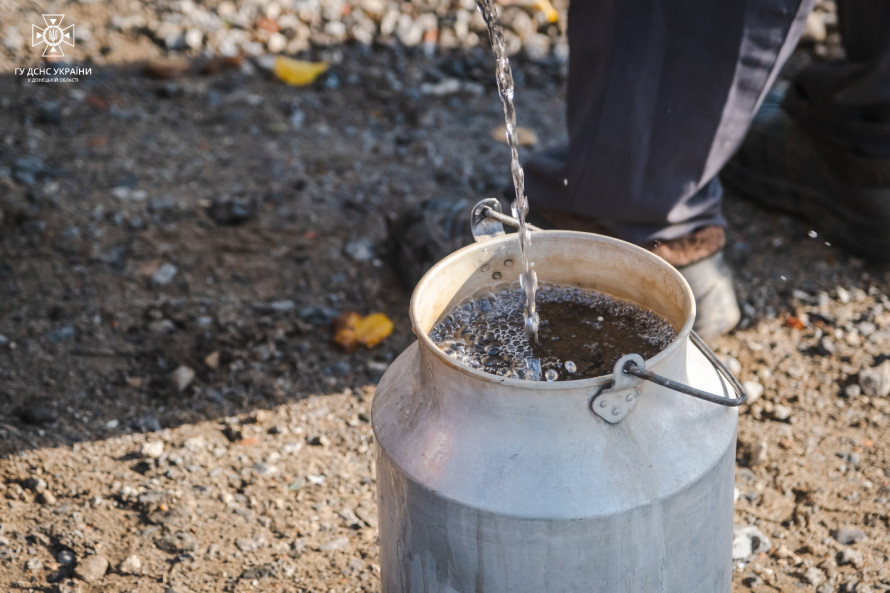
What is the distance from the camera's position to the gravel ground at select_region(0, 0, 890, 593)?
2018mm

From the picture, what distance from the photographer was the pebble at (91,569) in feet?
6.19

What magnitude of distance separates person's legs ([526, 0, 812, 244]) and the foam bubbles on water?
0.74 meters

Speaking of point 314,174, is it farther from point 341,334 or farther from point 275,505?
point 275,505

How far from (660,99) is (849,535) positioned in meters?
1.11

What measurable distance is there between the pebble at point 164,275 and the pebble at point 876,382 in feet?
6.70

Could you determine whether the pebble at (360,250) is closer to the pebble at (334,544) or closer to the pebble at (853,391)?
the pebble at (334,544)

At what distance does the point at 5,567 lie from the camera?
190cm

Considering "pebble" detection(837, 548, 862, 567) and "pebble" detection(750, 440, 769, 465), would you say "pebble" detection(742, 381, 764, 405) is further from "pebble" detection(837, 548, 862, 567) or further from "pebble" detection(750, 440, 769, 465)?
"pebble" detection(837, 548, 862, 567)

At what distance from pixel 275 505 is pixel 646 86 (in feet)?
4.44

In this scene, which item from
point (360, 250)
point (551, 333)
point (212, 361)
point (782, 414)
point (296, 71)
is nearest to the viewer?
point (551, 333)

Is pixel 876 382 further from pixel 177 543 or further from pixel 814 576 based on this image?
pixel 177 543

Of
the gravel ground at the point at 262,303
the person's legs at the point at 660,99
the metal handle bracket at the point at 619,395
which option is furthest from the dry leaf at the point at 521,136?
the metal handle bracket at the point at 619,395

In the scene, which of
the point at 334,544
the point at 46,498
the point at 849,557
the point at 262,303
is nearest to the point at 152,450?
the point at 46,498

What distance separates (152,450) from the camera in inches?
86.9
